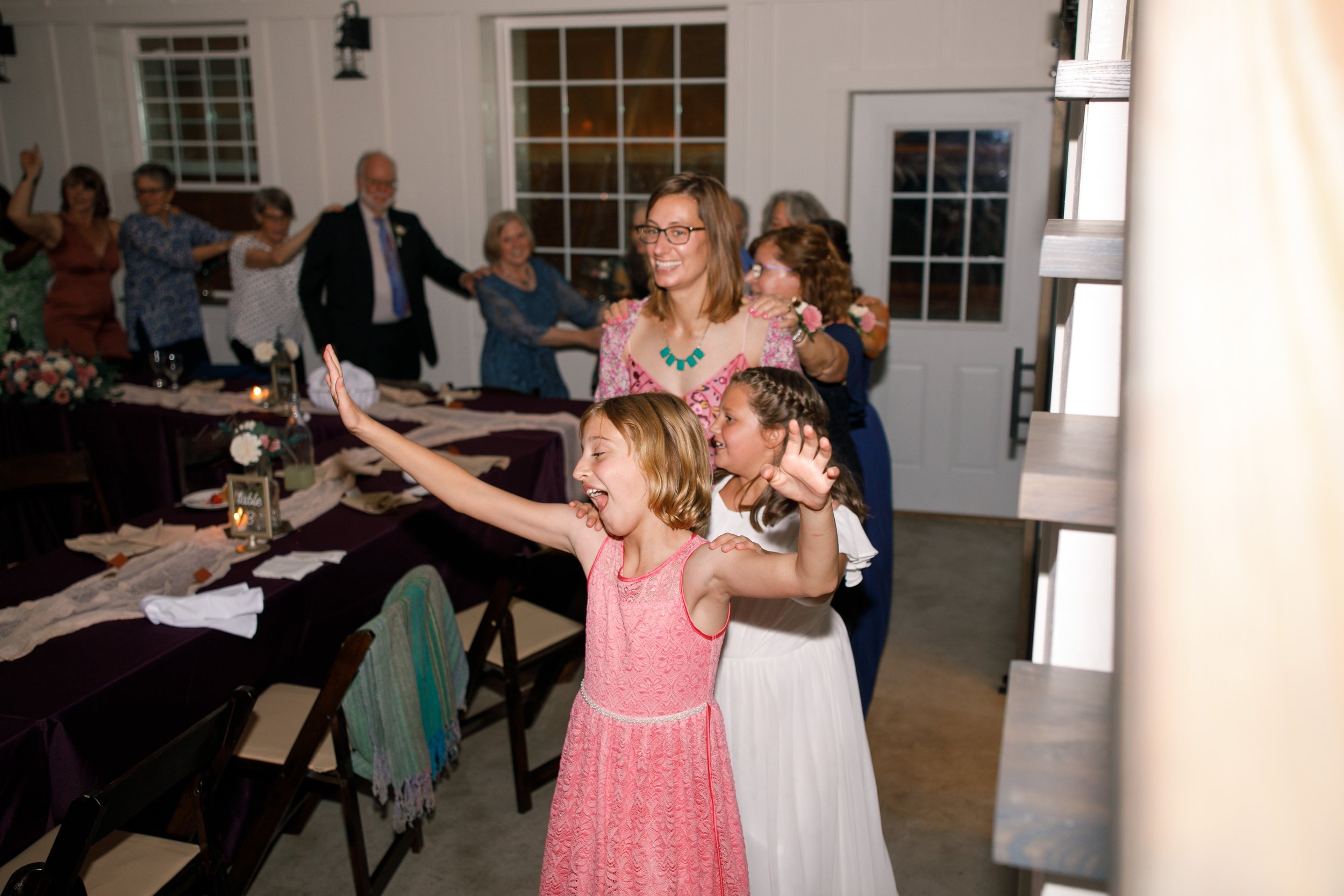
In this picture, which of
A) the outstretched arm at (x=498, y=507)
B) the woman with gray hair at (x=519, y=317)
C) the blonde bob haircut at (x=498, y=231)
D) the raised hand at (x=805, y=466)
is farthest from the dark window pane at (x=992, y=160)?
the raised hand at (x=805, y=466)

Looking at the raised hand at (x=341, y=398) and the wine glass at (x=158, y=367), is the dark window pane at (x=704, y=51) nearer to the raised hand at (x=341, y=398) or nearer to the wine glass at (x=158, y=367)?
the wine glass at (x=158, y=367)

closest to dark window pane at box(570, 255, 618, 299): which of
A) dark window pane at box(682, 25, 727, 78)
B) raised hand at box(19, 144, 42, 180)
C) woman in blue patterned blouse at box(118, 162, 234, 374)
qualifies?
dark window pane at box(682, 25, 727, 78)

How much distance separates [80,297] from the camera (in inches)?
235

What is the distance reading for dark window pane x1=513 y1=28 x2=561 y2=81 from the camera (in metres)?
6.38

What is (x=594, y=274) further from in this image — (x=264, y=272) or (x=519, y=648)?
(x=519, y=648)

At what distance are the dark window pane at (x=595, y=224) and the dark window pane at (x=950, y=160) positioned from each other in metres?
1.90

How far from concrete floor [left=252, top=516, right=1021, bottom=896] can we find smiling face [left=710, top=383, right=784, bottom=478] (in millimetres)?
1366

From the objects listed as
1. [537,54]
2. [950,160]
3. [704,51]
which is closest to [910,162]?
[950,160]

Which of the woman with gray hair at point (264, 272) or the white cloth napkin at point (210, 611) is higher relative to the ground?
the woman with gray hair at point (264, 272)

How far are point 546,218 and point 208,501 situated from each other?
142 inches

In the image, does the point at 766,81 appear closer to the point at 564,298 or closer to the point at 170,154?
the point at 564,298

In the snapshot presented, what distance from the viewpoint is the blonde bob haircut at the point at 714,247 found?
2.54 m

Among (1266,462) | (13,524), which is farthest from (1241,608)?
(13,524)

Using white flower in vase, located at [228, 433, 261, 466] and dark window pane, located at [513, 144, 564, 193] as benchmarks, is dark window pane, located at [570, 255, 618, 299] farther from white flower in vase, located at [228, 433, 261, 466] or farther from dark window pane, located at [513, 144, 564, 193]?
white flower in vase, located at [228, 433, 261, 466]
